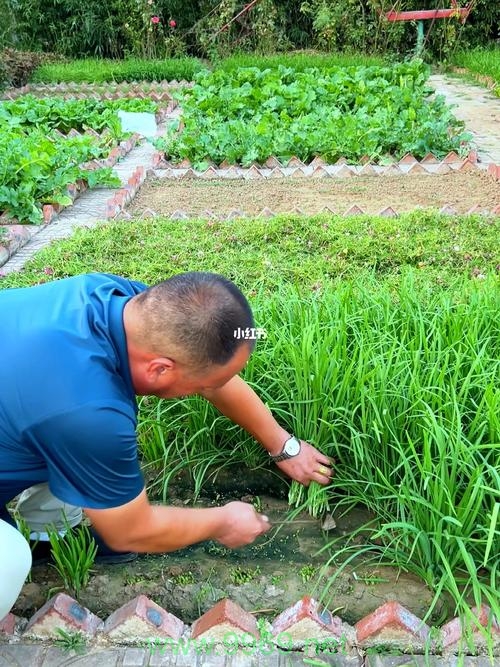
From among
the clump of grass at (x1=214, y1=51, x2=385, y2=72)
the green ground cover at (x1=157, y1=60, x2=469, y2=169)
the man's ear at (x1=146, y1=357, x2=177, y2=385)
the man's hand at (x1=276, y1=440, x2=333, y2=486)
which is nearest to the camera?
the man's ear at (x1=146, y1=357, x2=177, y2=385)

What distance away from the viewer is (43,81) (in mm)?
11977

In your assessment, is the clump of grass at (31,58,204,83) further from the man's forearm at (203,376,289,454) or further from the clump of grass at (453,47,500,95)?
the man's forearm at (203,376,289,454)

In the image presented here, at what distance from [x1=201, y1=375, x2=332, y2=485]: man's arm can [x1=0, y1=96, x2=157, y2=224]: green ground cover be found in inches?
144

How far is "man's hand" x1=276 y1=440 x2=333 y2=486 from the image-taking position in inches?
84.7

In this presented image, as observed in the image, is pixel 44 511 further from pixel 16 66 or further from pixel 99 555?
pixel 16 66

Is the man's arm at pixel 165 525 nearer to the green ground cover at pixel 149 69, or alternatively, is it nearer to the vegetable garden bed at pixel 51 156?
the vegetable garden bed at pixel 51 156

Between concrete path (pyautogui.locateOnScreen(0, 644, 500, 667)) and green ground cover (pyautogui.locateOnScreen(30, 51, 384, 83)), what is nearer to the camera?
concrete path (pyautogui.locateOnScreen(0, 644, 500, 667))

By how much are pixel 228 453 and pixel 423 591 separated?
0.83 metres

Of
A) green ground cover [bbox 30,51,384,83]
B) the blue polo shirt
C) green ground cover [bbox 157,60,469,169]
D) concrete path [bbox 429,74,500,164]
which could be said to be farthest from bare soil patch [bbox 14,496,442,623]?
green ground cover [bbox 30,51,384,83]

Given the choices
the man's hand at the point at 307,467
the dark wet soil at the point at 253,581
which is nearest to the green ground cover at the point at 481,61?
the man's hand at the point at 307,467

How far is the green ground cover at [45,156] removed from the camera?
5.14 meters

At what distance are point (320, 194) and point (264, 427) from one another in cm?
381

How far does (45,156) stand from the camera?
5383 mm

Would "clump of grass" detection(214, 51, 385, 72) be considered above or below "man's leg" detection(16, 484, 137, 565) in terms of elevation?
above
